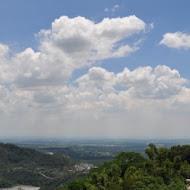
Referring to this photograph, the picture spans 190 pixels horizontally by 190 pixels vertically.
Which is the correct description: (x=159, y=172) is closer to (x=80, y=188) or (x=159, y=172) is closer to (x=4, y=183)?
(x=80, y=188)

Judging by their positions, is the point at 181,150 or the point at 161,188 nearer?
the point at 161,188

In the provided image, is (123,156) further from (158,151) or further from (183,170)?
(183,170)

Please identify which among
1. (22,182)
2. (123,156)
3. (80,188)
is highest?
(123,156)

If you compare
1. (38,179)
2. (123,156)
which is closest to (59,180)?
(38,179)

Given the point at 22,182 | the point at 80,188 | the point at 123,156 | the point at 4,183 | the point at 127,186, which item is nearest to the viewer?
the point at 127,186

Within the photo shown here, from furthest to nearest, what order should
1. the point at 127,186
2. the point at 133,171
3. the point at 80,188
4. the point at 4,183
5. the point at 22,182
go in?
the point at 22,182 < the point at 4,183 < the point at 133,171 < the point at 80,188 < the point at 127,186

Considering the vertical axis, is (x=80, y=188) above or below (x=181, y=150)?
below

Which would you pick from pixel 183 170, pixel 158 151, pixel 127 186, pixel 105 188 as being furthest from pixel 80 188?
pixel 158 151
